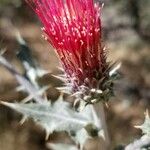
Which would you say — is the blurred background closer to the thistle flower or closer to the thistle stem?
the thistle stem

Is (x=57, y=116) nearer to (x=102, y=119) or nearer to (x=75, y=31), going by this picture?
(x=102, y=119)

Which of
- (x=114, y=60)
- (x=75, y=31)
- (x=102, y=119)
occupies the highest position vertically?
(x=114, y=60)

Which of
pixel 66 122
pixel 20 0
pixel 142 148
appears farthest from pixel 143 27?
pixel 142 148

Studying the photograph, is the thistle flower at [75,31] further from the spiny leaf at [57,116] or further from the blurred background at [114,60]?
the blurred background at [114,60]

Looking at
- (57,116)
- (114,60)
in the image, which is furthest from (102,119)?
(114,60)

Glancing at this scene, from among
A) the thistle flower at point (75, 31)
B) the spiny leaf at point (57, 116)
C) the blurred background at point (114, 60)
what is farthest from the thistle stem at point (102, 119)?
the blurred background at point (114, 60)

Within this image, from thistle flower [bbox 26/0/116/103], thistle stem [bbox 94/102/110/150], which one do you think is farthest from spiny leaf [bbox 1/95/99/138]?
thistle flower [bbox 26/0/116/103]
